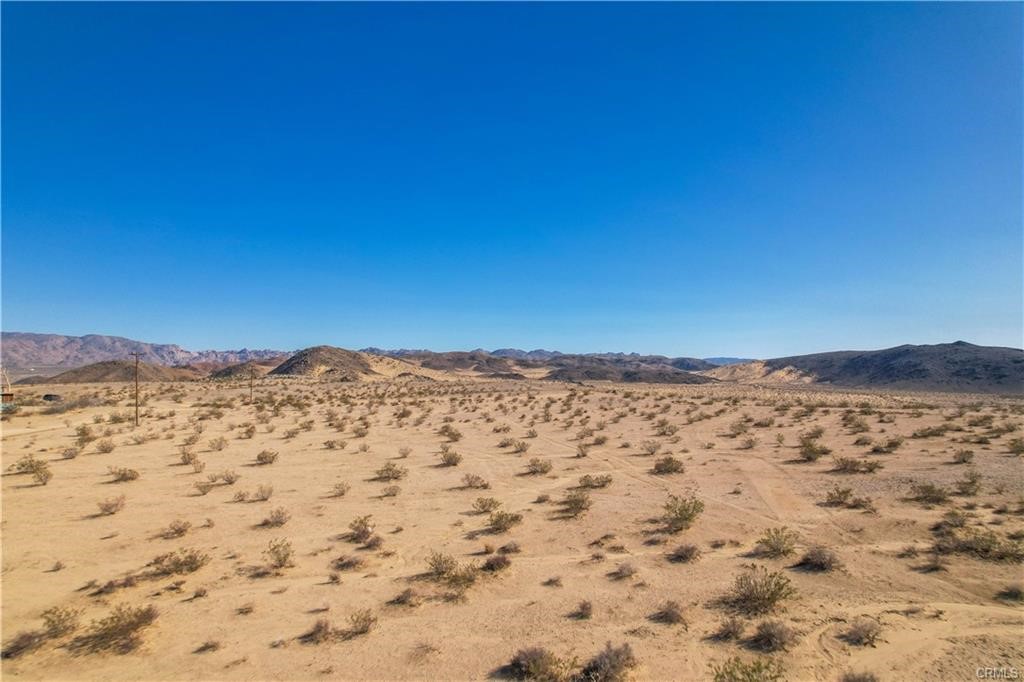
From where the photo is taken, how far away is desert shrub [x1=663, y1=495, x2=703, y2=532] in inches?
395

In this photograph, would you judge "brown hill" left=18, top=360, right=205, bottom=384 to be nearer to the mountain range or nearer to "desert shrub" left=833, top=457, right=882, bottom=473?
the mountain range

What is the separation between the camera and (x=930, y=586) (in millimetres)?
7379

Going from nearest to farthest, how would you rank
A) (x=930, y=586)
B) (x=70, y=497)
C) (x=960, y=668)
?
1. (x=960, y=668)
2. (x=930, y=586)
3. (x=70, y=497)

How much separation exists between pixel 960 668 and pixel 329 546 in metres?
9.49

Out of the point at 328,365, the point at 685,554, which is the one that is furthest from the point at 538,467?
the point at 328,365

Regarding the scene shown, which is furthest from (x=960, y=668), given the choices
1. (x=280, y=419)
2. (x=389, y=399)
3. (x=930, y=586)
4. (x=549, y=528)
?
(x=389, y=399)

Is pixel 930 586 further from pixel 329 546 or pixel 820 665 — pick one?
pixel 329 546

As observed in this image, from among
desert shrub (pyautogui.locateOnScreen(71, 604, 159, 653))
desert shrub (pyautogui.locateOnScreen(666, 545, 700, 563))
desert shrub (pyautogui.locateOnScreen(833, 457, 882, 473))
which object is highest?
desert shrub (pyautogui.locateOnScreen(833, 457, 882, 473))

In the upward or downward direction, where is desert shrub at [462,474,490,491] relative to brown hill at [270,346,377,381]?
downward

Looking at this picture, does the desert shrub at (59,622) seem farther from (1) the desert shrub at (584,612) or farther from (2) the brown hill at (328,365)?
(2) the brown hill at (328,365)

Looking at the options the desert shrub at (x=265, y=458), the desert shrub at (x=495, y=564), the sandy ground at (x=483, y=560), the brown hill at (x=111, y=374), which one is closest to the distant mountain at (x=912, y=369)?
the sandy ground at (x=483, y=560)

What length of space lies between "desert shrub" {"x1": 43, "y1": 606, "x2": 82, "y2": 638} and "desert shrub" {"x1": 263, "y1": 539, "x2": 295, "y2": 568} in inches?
101

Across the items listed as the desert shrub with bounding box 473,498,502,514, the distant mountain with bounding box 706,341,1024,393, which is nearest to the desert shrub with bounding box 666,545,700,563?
the desert shrub with bounding box 473,498,502,514

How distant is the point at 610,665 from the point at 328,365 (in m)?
87.2
